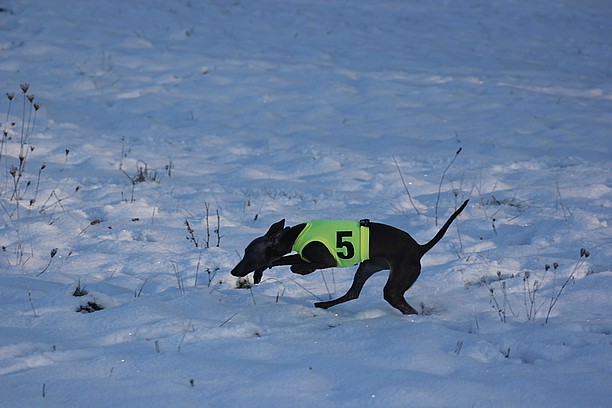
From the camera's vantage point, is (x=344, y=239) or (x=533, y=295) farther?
(x=533, y=295)

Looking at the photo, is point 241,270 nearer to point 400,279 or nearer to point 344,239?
point 344,239

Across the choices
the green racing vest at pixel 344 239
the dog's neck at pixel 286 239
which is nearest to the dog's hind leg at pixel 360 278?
the green racing vest at pixel 344 239

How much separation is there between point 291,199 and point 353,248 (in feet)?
8.66

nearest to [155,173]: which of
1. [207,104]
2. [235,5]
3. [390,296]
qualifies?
[207,104]

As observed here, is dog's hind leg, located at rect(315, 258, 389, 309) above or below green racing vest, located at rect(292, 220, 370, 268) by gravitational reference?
below

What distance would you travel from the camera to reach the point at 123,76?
10.6 m

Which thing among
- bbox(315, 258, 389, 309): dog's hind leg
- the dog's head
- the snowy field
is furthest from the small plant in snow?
the dog's head

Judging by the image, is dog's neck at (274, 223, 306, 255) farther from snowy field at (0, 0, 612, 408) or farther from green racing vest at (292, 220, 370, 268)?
snowy field at (0, 0, 612, 408)

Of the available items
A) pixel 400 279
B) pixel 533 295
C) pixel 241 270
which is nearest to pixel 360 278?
pixel 400 279

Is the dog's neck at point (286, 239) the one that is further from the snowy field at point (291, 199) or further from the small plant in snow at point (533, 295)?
the small plant in snow at point (533, 295)

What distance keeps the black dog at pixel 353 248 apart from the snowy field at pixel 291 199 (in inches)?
11.3

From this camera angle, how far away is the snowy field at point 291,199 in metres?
3.61

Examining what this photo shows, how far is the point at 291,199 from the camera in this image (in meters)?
6.93

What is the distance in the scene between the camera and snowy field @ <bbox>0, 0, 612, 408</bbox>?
3.61m
